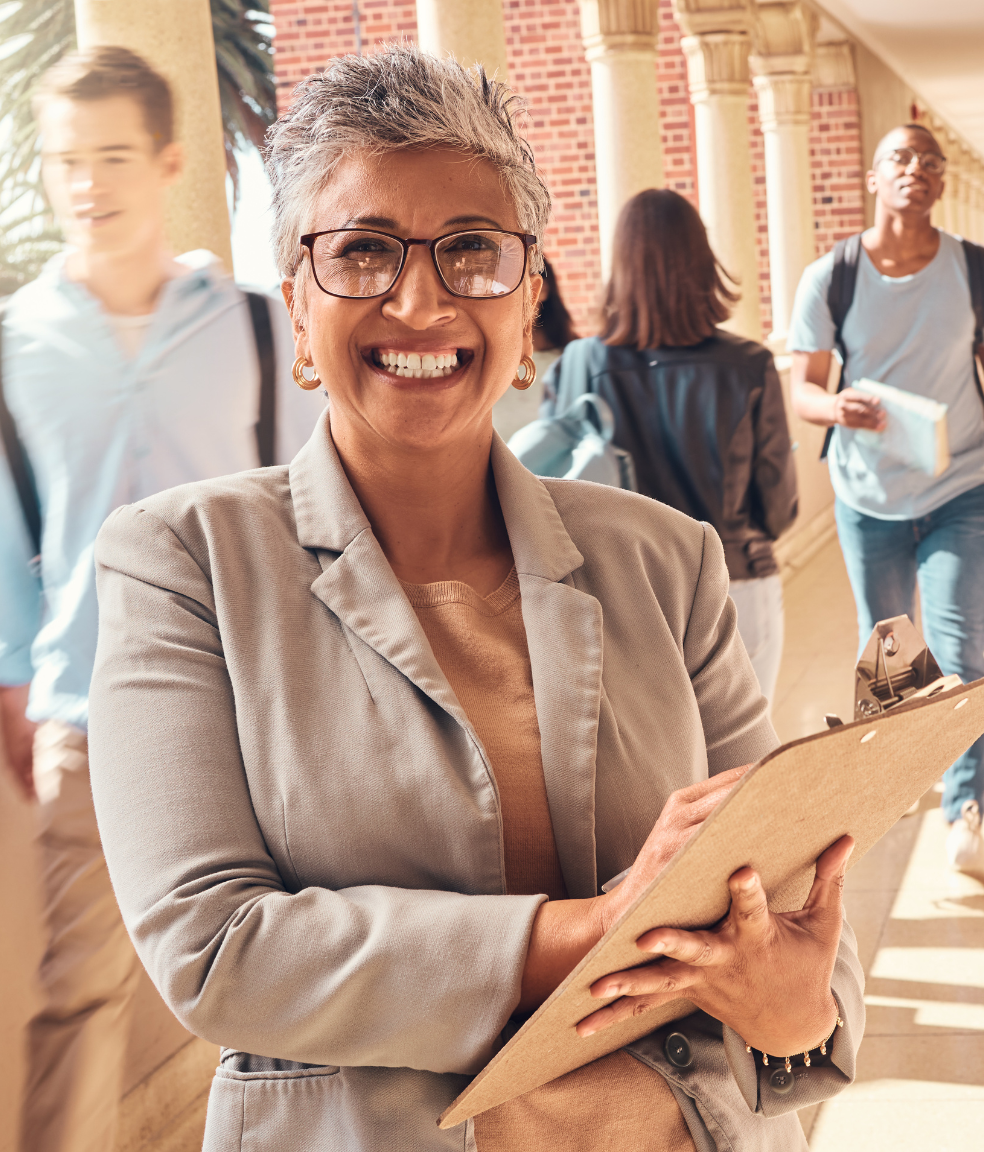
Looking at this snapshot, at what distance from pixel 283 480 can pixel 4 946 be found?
136 centimetres

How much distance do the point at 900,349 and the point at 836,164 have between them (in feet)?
27.0

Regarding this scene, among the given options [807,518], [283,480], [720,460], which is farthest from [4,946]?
[807,518]

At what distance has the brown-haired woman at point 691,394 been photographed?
3.58m

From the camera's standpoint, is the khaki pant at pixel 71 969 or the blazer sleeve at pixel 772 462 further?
the blazer sleeve at pixel 772 462

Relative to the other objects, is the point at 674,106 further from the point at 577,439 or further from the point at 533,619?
the point at 533,619

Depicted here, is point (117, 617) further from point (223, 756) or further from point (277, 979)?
point (277, 979)

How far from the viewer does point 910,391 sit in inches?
171

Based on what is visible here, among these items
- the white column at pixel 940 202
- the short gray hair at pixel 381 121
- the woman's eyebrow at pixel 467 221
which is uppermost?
the white column at pixel 940 202

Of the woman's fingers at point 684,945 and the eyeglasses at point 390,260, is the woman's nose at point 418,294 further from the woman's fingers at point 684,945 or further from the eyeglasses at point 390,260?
the woman's fingers at point 684,945

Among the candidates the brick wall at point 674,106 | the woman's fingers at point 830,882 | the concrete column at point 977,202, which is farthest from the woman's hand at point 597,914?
the concrete column at point 977,202

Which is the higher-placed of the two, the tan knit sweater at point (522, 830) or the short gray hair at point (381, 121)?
the short gray hair at point (381, 121)

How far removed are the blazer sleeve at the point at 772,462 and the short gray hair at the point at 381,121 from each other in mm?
2342

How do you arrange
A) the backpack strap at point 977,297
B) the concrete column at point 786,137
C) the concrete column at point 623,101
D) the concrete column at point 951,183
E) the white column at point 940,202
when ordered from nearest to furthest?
1. the backpack strap at point 977,297
2. the concrete column at point 623,101
3. the concrete column at point 786,137
4. the white column at point 940,202
5. the concrete column at point 951,183

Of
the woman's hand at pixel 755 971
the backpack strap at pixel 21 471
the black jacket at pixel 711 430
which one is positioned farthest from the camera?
the black jacket at pixel 711 430
